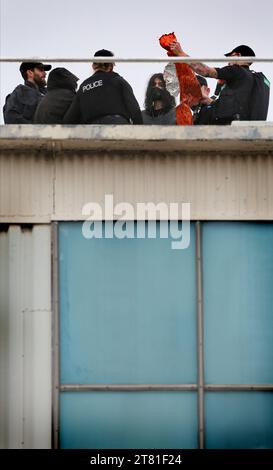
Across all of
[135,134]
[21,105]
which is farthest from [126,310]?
[21,105]

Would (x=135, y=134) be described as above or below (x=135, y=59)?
Result: below

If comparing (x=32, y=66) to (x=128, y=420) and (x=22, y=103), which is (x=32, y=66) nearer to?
(x=22, y=103)

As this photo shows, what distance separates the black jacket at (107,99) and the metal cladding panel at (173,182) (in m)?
0.44

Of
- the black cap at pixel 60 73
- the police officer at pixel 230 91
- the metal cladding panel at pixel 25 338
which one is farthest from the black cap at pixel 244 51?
the metal cladding panel at pixel 25 338

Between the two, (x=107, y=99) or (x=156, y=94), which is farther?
(x=156, y=94)

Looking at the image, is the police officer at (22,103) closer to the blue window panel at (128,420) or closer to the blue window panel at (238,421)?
the blue window panel at (128,420)

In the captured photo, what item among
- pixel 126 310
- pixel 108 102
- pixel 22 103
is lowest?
pixel 126 310

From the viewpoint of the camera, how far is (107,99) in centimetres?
1005

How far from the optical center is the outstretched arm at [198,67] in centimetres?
1008

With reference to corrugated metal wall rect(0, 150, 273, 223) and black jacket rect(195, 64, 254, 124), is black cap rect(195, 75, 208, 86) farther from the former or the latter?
corrugated metal wall rect(0, 150, 273, 223)

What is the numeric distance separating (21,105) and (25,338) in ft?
7.97
